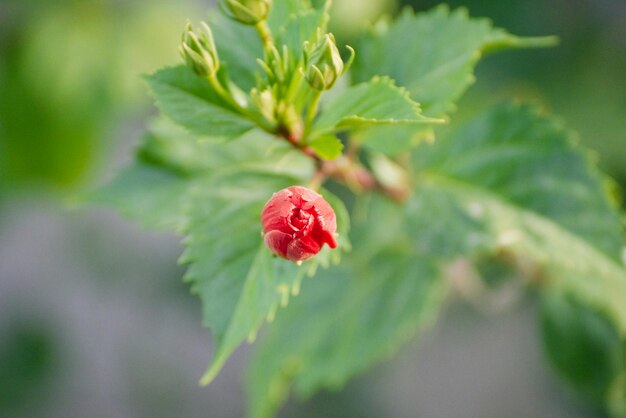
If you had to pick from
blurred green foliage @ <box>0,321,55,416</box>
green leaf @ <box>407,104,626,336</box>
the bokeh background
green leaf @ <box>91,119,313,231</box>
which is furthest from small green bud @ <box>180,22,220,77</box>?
blurred green foliage @ <box>0,321,55,416</box>

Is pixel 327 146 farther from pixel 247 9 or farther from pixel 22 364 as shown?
pixel 22 364

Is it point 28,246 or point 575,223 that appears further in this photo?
point 28,246

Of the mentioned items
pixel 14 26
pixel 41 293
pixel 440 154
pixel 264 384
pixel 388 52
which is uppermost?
pixel 388 52

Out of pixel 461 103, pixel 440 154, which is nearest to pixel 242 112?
pixel 440 154

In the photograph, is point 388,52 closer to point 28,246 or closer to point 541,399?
point 541,399

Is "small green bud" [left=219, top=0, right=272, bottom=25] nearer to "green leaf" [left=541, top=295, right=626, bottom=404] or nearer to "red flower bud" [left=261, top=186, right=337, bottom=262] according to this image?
"red flower bud" [left=261, top=186, right=337, bottom=262]
